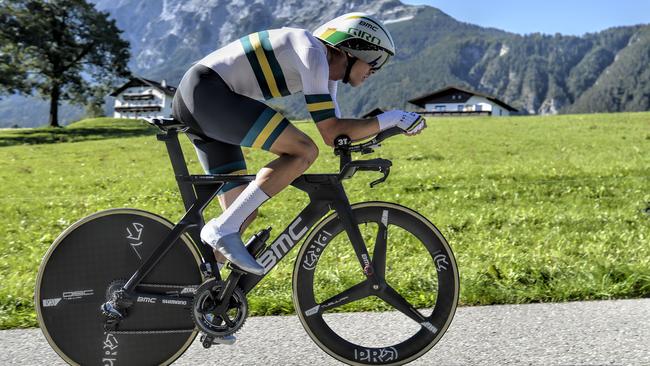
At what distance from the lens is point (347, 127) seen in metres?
3.22

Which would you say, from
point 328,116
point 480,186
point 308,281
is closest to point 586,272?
point 308,281

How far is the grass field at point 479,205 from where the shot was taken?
16.1 ft

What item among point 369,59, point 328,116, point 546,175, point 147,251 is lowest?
point 546,175

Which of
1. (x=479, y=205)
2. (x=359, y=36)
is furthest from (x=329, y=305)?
(x=479, y=205)

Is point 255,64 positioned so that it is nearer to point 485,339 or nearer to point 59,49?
point 485,339

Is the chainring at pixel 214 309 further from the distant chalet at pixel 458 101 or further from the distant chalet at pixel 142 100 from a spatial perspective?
the distant chalet at pixel 458 101

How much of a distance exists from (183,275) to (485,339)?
1892 millimetres

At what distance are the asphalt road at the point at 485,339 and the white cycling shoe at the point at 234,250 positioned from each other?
23.9 inches

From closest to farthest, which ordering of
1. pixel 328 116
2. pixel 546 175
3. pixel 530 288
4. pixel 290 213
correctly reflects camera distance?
pixel 328 116 < pixel 530 288 < pixel 290 213 < pixel 546 175

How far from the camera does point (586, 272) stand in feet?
16.5

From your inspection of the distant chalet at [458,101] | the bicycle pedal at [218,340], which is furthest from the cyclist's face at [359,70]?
the distant chalet at [458,101]

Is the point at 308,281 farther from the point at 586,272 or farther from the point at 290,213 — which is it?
the point at 290,213

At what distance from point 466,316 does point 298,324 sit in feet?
3.84

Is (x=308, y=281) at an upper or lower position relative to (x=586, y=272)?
upper
